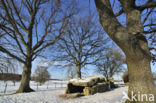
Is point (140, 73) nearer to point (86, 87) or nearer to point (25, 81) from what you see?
point (86, 87)

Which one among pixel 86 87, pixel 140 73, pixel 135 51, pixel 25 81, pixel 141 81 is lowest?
pixel 86 87

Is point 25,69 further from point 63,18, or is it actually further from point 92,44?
point 92,44

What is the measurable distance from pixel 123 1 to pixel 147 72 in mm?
2190

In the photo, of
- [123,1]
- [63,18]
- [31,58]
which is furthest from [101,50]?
[123,1]

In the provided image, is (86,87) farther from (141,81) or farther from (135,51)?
(135,51)

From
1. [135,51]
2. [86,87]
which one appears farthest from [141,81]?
[86,87]

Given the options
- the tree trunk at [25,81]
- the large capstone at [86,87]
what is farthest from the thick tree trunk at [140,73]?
the tree trunk at [25,81]

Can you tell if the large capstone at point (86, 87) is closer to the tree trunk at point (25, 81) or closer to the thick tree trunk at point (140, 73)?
the tree trunk at point (25, 81)

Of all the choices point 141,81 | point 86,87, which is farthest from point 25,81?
point 141,81

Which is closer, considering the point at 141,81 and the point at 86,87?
the point at 141,81

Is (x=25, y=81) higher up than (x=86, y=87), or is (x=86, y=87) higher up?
(x=25, y=81)

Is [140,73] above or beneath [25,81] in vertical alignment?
above

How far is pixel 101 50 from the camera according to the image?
1339cm

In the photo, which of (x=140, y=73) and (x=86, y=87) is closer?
(x=140, y=73)
